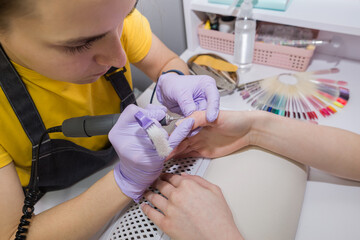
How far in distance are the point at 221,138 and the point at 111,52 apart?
42 cm

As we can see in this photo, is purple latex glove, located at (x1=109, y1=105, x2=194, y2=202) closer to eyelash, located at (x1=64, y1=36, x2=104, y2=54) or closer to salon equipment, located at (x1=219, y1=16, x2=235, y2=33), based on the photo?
eyelash, located at (x1=64, y1=36, x2=104, y2=54)

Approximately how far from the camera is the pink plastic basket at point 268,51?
1097mm

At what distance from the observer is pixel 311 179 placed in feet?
2.55

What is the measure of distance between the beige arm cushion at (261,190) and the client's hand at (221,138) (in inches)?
1.2

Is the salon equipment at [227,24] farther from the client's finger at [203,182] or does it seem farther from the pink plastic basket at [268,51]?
the client's finger at [203,182]

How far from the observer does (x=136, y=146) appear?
63 centimetres

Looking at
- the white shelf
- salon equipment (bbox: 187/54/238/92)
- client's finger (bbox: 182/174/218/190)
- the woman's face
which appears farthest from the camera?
salon equipment (bbox: 187/54/238/92)

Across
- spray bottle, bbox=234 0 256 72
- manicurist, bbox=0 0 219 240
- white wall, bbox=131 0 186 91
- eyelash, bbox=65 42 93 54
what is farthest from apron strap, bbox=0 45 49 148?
spray bottle, bbox=234 0 256 72

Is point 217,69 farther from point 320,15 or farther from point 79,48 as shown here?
point 79,48

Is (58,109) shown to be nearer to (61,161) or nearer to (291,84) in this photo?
(61,161)

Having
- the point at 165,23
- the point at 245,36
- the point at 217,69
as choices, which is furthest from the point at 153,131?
the point at 165,23

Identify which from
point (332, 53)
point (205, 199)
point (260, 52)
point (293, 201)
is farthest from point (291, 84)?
point (205, 199)

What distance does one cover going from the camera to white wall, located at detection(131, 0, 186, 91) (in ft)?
4.02

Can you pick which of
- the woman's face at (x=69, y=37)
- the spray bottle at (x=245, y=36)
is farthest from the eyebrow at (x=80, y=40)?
the spray bottle at (x=245, y=36)
